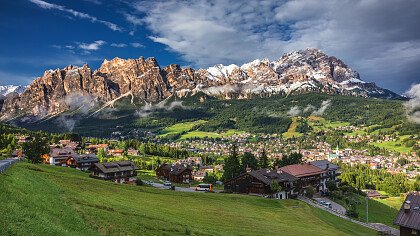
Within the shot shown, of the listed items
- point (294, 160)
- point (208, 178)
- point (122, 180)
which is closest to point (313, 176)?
point (294, 160)

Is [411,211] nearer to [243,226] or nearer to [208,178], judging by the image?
[243,226]

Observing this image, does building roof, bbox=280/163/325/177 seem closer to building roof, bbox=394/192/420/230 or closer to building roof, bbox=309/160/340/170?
building roof, bbox=309/160/340/170

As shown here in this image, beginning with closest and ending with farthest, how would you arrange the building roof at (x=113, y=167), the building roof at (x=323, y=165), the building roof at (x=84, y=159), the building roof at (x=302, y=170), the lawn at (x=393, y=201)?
the building roof at (x=113, y=167), the building roof at (x=302, y=170), the building roof at (x=323, y=165), the lawn at (x=393, y=201), the building roof at (x=84, y=159)

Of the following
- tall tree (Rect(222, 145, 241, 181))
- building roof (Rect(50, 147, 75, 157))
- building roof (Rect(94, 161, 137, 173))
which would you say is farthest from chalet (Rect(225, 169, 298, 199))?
building roof (Rect(50, 147, 75, 157))

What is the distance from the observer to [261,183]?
98.6 meters

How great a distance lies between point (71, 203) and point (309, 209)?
186 feet

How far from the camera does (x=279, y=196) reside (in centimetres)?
9844

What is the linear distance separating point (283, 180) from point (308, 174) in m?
22.0

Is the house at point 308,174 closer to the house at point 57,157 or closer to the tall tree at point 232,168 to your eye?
the tall tree at point 232,168

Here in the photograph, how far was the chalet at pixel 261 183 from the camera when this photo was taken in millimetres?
98000

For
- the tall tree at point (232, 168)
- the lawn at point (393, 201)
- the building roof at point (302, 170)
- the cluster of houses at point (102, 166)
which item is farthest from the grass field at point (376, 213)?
the cluster of houses at point (102, 166)

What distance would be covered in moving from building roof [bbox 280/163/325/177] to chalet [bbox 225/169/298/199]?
1062 centimetres

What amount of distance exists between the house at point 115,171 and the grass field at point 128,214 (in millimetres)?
55269

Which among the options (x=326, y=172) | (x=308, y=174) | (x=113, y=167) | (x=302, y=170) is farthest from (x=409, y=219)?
(x=113, y=167)
